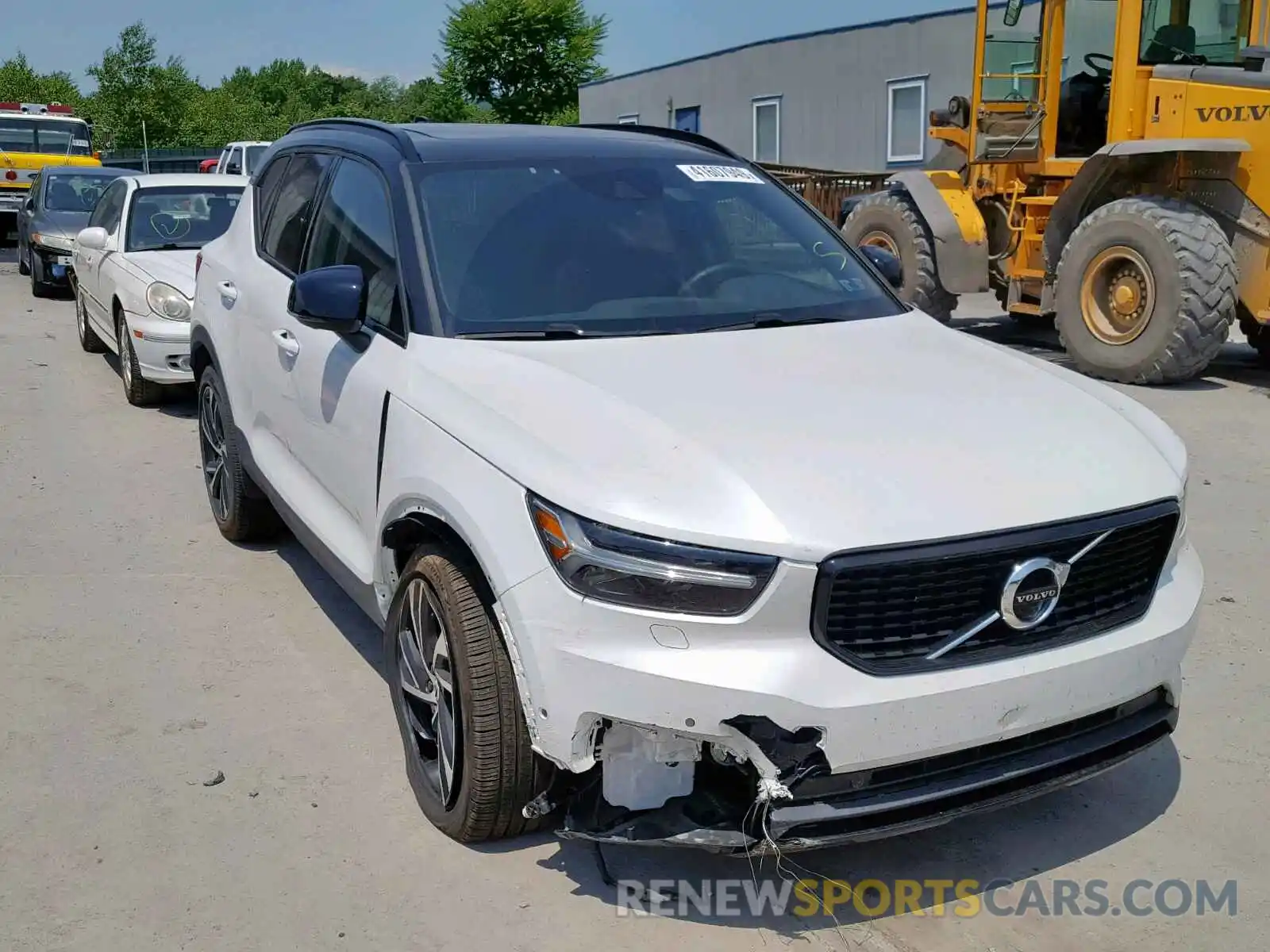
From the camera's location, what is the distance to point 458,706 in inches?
→ 127

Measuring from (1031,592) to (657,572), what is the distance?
0.87m

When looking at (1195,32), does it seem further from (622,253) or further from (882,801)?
(882,801)

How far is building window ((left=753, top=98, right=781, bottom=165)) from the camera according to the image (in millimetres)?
28734

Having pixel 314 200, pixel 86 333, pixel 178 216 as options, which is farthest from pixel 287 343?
pixel 86 333

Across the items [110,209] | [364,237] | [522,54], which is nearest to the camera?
[364,237]

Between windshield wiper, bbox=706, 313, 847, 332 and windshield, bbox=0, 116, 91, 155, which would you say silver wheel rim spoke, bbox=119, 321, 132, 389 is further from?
windshield, bbox=0, 116, 91, 155

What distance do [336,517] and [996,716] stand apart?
225 centimetres

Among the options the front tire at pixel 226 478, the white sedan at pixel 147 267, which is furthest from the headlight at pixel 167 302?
the front tire at pixel 226 478

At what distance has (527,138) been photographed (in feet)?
14.6

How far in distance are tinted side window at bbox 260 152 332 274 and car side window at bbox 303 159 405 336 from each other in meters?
0.15

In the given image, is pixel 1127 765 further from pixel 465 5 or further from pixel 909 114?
pixel 465 5

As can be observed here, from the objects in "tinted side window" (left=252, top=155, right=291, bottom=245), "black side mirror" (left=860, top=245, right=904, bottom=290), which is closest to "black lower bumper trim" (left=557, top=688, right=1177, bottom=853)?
"black side mirror" (left=860, top=245, right=904, bottom=290)

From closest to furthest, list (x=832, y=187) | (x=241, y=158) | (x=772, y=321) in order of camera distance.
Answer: (x=772, y=321)
(x=832, y=187)
(x=241, y=158)

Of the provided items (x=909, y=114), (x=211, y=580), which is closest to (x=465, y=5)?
(x=909, y=114)
